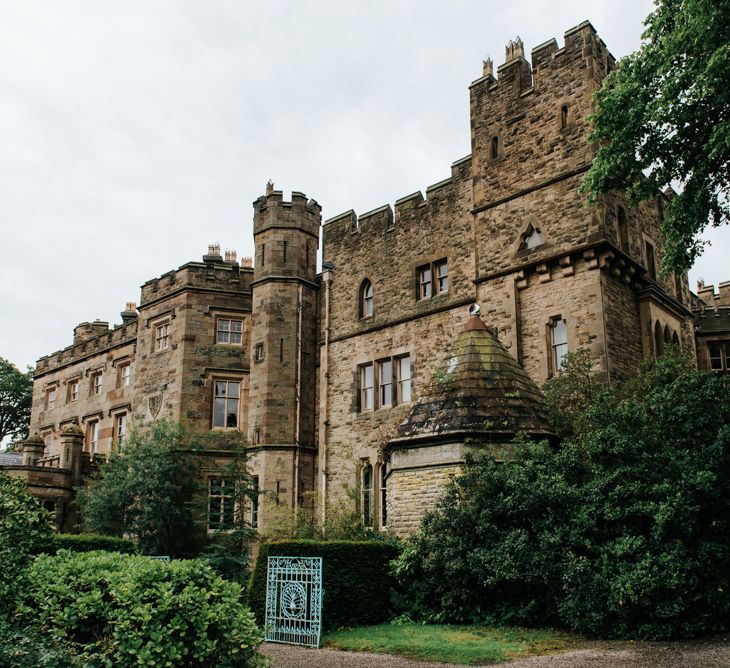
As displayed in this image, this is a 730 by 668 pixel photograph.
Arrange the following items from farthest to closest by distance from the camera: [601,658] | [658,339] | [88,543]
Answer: [658,339]
[88,543]
[601,658]

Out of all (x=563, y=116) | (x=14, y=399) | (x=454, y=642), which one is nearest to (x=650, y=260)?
(x=563, y=116)

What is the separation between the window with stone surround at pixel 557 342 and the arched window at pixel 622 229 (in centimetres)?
253

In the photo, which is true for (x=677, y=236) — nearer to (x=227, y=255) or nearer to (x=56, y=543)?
(x=56, y=543)

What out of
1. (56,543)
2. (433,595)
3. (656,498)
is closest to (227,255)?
(56,543)

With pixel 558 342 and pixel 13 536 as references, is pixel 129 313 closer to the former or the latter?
pixel 558 342

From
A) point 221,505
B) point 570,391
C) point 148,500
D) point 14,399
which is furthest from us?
point 14,399

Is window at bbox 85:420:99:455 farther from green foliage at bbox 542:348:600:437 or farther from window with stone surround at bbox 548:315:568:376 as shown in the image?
green foliage at bbox 542:348:600:437

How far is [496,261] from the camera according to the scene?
2002 centimetres

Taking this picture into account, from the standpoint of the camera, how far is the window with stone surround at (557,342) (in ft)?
59.7

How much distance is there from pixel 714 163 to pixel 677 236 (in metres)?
1.45

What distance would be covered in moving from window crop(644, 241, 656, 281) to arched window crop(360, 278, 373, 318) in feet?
27.0

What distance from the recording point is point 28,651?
652cm

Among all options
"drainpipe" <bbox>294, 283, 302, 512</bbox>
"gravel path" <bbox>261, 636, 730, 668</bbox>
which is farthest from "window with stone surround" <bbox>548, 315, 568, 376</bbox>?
"drainpipe" <bbox>294, 283, 302, 512</bbox>

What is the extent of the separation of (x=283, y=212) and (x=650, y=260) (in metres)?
11.8
